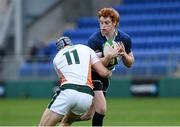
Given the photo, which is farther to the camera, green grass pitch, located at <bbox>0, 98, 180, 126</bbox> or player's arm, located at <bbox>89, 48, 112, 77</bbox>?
green grass pitch, located at <bbox>0, 98, 180, 126</bbox>

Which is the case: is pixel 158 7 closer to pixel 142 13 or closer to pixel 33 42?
pixel 142 13

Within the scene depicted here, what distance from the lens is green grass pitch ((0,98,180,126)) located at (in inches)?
644

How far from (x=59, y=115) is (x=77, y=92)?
1.23 ft

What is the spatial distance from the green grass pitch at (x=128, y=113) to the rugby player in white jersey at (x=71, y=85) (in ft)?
21.1

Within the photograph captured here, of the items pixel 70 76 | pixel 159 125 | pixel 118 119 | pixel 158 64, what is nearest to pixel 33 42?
pixel 158 64

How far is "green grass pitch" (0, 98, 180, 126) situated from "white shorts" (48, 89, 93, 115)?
6.53m

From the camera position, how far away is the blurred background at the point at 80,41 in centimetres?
2634

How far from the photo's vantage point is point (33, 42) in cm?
3262

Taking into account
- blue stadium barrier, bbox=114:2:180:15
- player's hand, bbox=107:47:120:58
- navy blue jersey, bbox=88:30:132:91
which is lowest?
blue stadium barrier, bbox=114:2:180:15

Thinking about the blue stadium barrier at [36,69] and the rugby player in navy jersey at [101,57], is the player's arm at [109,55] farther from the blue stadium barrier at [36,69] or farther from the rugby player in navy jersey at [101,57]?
the blue stadium barrier at [36,69]

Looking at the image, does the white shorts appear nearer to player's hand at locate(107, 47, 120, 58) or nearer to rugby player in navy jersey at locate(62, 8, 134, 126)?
player's hand at locate(107, 47, 120, 58)

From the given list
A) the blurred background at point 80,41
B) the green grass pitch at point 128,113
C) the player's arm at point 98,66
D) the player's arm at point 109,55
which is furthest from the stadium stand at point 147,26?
the player's arm at point 98,66

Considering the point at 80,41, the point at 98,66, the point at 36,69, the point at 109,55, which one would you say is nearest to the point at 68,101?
the point at 98,66

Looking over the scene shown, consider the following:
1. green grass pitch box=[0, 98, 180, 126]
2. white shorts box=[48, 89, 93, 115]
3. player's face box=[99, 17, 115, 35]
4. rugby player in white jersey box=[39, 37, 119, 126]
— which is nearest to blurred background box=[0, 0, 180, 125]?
green grass pitch box=[0, 98, 180, 126]
